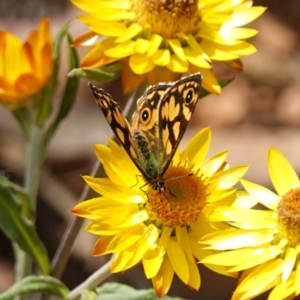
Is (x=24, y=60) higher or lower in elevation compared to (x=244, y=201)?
higher

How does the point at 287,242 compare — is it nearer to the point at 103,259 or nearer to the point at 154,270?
the point at 154,270

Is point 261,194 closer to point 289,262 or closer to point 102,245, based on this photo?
point 289,262

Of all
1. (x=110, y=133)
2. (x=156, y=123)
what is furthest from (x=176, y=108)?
(x=110, y=133)

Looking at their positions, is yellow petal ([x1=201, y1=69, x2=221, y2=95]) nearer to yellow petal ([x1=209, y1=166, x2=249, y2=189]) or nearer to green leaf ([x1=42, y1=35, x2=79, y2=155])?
yellow petal ([x1=209, y1=166, x2=249, y2=189])

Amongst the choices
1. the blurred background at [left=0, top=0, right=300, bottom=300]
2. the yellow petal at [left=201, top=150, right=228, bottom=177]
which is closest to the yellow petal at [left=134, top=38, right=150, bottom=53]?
the yellow petal at [left=201, top=150, right=228, bottom=177]

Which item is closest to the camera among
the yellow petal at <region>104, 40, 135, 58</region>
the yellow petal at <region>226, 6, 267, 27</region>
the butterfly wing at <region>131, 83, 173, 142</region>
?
the butterfly wing at <region>131, 83, 173, 142</region>

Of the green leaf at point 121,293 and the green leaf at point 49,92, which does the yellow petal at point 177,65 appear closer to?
the green leaf at point 49,92
